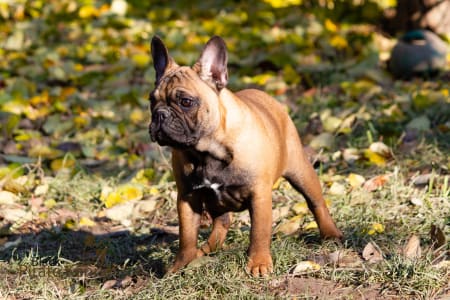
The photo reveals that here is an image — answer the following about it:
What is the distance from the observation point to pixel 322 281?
190 inches

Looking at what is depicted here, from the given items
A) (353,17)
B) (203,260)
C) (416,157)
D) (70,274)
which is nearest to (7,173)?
(70,274)

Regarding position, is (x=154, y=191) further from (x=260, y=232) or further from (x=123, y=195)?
(x=260, y=232)

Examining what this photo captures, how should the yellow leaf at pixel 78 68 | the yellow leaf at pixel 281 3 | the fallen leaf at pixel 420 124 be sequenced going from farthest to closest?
the yellow leaf at pixel 281 3, the yellow leaf at pixel 78 68, the fallen leaf at pixel 420 124

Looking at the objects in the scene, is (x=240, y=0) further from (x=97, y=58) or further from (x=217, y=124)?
(x=217, y=124)

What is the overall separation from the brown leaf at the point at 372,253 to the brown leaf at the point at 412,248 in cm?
15

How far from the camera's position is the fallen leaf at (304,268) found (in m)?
4.91

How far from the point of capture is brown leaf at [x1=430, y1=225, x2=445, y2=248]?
524cm

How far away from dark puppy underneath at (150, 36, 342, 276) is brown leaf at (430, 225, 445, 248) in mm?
1056

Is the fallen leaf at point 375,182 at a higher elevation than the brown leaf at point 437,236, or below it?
below

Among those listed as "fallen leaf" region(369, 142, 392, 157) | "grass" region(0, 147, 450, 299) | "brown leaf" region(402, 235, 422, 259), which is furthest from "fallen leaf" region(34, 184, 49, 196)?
"brown leaf" region(402, 235, 422, 259)

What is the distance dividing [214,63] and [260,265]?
1.18 m

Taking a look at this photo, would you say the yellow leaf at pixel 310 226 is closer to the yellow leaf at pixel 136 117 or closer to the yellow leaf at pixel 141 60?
the yellow leaf at pixel 136 117

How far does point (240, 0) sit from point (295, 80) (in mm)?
2950

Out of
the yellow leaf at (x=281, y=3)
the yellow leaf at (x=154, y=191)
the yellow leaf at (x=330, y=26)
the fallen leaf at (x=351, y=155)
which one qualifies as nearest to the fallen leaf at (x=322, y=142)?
the fallen leaf at (x=351, y=155)
